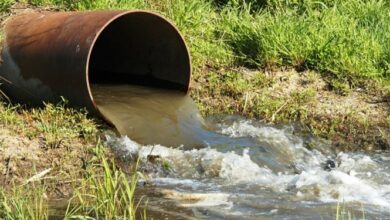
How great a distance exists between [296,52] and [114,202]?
12.0 ft

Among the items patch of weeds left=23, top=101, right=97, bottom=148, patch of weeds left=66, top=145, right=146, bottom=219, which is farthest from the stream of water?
patch of weeds left=66, top=145, right=146, bottom=219

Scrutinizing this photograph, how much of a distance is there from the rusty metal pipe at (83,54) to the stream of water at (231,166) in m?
0.28

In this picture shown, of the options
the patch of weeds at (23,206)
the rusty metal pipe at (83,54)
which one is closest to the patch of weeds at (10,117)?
the rusty metal pipe at (83,54)

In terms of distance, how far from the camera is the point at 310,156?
18.2 feet

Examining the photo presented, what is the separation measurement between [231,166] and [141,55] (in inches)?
86.3

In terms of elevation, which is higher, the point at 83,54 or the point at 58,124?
the point at 83,54

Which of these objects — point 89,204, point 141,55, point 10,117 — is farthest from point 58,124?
point 141,55

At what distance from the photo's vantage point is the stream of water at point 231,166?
4227 mm

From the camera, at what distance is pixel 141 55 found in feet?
22.4

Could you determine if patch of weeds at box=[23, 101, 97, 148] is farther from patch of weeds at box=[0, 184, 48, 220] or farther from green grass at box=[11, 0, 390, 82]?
green grass at box=[11, 0, 390, 82]

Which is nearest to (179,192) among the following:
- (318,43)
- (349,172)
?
(349,172)

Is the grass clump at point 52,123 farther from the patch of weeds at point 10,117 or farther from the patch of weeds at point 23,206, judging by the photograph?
the patch of weeds at point 23,206

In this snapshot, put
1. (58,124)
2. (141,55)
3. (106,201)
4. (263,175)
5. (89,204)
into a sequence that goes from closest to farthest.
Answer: (106,201) < (89,204) < (263,175) < (58,124) < (141,55)

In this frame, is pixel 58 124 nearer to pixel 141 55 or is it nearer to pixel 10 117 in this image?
pixel 10 117
